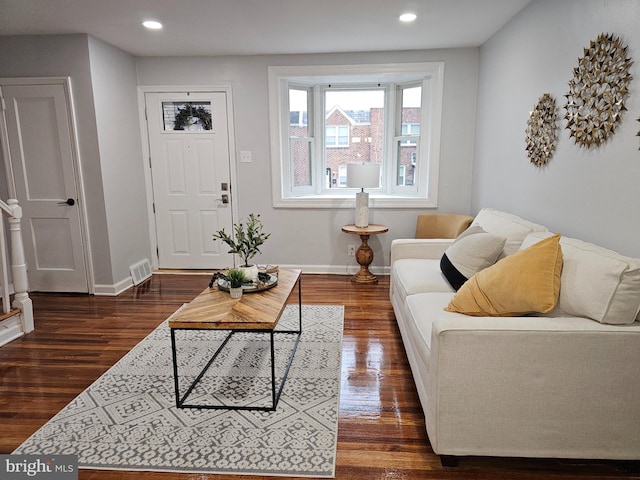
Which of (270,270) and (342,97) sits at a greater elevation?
(342,97)

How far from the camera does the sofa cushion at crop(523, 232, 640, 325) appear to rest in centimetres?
161

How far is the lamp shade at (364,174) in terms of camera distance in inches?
167

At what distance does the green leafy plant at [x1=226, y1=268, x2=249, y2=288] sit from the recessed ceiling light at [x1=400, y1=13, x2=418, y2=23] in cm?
241

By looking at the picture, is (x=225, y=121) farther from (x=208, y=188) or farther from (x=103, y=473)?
(x=103, y=473)

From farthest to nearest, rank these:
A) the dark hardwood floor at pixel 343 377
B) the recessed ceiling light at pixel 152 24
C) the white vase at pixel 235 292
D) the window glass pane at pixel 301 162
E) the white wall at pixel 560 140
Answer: the window glass pane at pixel 301 162 → the recessed ceiling light at pixel 152 24 → the white vase at pixel 235 292 → the white wall at pixel 560 140 → the dark hardwood floor at pixel 343 377

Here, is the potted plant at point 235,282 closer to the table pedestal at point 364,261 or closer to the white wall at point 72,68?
the table pedestal at point 364,261

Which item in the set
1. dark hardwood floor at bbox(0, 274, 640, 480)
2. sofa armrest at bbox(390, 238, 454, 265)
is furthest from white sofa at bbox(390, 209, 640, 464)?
sofa armrest at bbox(390, 238, 454, 265)

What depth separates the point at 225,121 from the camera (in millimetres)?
4633

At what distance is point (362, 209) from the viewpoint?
4.37m

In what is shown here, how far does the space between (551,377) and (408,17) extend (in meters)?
2.88

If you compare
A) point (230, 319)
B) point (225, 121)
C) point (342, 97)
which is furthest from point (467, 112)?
point (230, 319)

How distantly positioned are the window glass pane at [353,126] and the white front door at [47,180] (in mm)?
2736

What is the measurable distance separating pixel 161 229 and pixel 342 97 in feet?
8.77

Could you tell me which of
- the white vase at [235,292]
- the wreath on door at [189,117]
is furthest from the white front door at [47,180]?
the white vase at [235,292]
